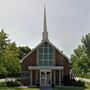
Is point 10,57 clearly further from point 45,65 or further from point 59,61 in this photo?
point 59,61

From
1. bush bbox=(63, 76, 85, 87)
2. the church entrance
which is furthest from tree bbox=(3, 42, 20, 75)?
bush bbox=(63, 76, 85, 87)

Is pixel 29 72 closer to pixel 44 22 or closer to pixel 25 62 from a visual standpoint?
pixel 25 62

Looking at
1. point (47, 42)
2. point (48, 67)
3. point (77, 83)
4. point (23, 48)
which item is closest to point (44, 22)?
point (47, 42)

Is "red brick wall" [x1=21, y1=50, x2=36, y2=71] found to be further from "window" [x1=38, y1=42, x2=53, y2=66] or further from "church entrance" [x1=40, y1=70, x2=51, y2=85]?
"church entrance" [x1=40, y1=70, x2=51, y2=85]

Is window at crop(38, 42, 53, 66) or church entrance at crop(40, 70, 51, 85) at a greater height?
window at crop(38, 42, 53, 66)

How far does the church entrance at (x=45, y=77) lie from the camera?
5062 cm

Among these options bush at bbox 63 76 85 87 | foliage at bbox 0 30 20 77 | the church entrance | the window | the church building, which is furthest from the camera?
the window

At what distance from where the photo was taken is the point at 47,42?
172ft

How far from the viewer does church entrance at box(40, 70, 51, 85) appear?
50.6 m

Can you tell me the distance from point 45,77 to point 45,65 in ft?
7.92

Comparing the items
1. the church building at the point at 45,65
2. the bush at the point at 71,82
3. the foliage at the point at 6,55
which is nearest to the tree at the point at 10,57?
the foliage at the point at 6,55

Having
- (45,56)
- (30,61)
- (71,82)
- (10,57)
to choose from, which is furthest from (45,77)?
(10,57)

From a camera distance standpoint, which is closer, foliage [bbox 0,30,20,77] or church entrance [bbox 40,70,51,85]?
foliage [bbox 0,30,20,77]

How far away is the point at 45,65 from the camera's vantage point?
172 feet
